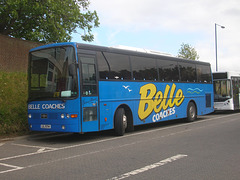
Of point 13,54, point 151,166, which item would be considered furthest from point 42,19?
point 151,166

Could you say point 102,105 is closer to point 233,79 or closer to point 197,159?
point 197,159

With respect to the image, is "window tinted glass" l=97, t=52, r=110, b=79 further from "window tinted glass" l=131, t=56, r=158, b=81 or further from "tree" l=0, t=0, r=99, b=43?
"tree" l=0, t=0, r=99, b=43

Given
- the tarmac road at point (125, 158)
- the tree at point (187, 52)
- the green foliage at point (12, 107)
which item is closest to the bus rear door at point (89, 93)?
the tarmac road at point (125, 158)

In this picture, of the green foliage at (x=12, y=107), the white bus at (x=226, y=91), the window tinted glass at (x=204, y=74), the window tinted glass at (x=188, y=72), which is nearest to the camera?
the green foliage at (x=12, y=107)

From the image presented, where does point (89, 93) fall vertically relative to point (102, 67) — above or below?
below

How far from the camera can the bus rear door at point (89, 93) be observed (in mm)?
9938

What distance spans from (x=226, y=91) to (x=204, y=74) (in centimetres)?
455

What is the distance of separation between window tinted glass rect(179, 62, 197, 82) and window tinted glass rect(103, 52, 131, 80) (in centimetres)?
466

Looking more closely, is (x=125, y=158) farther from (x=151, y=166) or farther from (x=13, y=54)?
(x=13, y=54)

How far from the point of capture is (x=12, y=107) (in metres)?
12.4

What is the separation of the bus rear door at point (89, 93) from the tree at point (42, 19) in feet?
32.5

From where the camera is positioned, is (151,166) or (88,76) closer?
(151,166)

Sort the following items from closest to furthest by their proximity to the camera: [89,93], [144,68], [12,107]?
[89,93], [12,107], [144,68]

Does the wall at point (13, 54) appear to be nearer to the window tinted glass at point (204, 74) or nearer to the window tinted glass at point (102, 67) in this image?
the window tinted glass at point (102, 67)
